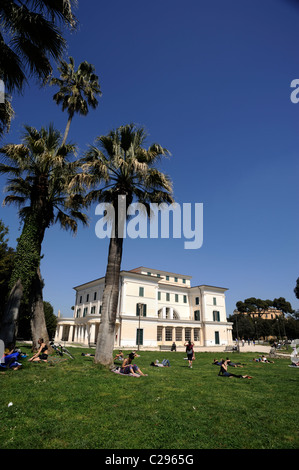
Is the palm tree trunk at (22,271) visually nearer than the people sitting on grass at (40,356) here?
No

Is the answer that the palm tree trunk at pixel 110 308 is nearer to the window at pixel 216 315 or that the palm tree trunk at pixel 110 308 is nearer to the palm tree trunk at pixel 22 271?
→ the palm tree trunk at pixel 22 271

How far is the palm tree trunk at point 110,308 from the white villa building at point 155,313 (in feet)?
88.1

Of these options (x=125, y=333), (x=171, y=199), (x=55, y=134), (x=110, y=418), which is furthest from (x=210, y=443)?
(x=125, y=333)

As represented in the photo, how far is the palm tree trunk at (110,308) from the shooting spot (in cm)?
1109

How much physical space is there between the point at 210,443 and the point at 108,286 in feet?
27.2

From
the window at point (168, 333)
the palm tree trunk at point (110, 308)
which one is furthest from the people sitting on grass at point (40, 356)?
the window at point (168, 333)

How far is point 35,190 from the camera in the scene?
1425 centimetres

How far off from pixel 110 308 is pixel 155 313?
31.3 m

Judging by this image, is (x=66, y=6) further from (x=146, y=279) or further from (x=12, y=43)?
(x=146, y=279)

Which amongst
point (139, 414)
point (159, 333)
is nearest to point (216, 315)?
point (159, 333)

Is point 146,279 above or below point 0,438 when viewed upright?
above

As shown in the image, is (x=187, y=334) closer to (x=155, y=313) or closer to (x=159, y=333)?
(x=159, y=333)
